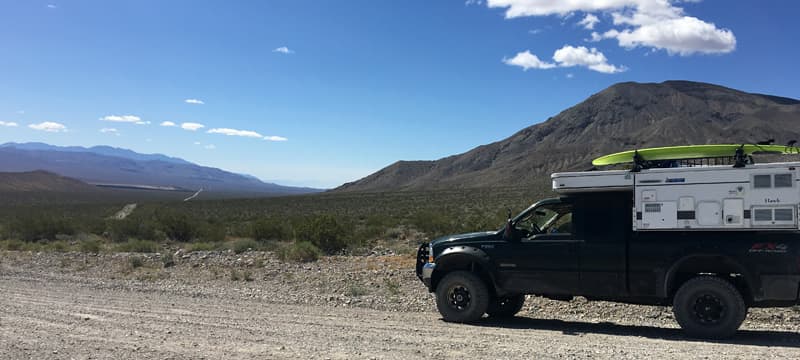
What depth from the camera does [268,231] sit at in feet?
90.3

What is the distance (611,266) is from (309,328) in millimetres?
4468

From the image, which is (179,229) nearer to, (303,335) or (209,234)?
(209,234)

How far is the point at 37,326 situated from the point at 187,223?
21.4 meters

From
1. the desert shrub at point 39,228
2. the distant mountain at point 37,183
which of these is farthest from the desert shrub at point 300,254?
the distant mountain at point 37,183

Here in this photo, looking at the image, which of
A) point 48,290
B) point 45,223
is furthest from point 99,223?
point 48,290

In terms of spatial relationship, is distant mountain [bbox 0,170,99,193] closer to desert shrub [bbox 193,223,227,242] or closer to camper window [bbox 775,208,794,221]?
desert shrub [bbox 193,223,227,242]

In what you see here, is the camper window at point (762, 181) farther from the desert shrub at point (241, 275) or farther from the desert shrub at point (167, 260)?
the desert shrub at point (167, 260)

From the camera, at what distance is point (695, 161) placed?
9.48m

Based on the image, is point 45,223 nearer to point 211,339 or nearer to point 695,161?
point 211,339

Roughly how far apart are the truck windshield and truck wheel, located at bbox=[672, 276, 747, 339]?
1911 millimetres

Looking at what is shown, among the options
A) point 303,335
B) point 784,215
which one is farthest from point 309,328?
point 784,215

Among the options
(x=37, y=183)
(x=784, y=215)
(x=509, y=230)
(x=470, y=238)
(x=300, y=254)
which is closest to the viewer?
(x=784, y=215)

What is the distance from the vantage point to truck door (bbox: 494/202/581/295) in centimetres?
933

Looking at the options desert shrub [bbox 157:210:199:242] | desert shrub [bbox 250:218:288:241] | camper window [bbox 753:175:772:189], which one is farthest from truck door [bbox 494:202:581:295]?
desert shrub [bbox 157:210:199:242]
